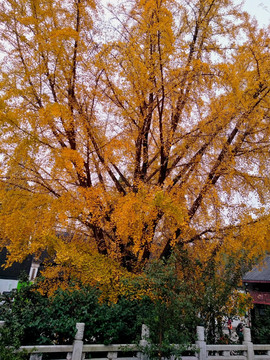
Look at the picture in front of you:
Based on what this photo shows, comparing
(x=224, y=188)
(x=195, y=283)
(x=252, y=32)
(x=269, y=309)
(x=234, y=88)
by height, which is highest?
(x=252, y=32)

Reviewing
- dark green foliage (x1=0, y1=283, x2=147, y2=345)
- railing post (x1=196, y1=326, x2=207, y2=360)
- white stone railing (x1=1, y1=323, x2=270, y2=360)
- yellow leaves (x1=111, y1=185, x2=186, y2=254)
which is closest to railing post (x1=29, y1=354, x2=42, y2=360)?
white stone railing (x1=1, y1=323, x2=270, y2=360)

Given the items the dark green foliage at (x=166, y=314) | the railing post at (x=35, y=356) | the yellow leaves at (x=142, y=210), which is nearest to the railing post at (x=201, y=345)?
the dark green foliage at (x=166, y=314)

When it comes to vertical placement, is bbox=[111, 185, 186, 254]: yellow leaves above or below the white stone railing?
above

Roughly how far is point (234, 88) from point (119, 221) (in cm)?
397

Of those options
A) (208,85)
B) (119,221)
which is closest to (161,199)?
(119,221)

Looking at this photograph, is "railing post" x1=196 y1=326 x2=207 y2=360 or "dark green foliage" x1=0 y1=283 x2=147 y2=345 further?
"railing post" x1=196 y1=326 x2=207 y2=360

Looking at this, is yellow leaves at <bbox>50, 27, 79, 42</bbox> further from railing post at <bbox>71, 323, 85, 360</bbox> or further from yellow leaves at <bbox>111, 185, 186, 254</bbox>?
railing post at <bbox>71, 323, 85, 360</bbox>

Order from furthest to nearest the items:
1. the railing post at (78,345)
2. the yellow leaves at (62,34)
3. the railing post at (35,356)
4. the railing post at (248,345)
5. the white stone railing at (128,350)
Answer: the railing post at (248,345) < the yellow leaves at (62,34) < the railing post at (78,345) < the white stone railing at (128,350) < the railing post at (35,356)

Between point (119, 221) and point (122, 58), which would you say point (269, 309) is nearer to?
point (119, 221)

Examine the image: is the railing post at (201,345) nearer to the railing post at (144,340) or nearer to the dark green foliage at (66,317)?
the railing post at (144,340)

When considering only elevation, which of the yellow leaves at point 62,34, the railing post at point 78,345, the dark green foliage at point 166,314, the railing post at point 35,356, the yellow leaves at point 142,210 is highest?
the yellow leaves at point 62,34

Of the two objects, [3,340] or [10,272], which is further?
[10,272]

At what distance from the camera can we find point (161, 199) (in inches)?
180

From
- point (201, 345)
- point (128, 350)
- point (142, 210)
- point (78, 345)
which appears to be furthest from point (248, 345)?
point (142, 210)
